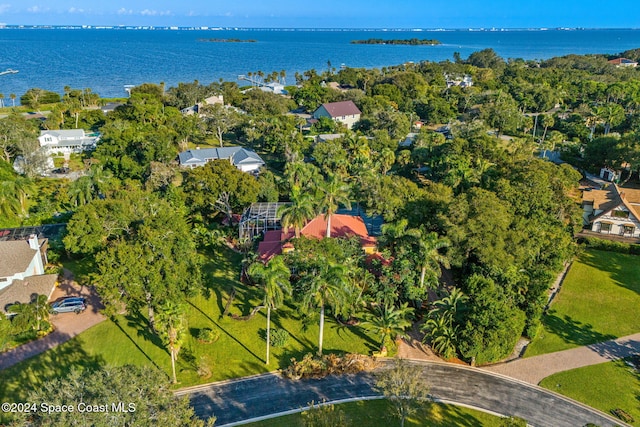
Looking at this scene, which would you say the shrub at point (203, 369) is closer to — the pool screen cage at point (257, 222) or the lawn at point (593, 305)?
the pool screen cage at point (257, 222)

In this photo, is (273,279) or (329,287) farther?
(329,287)

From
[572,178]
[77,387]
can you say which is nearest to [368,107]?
[572,178]

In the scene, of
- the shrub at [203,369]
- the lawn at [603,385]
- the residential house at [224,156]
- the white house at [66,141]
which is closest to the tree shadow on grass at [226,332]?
the shrub at [203,369]

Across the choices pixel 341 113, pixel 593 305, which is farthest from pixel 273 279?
pixel 341 113

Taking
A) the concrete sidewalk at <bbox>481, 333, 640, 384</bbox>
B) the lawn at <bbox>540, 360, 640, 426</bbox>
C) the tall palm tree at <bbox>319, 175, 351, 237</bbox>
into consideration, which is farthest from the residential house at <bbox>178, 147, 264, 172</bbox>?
the lawn at <bbox>540, 360, 640, 426</bbox>

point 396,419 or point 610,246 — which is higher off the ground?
point 610,246

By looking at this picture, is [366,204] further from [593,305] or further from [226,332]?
[593,305]

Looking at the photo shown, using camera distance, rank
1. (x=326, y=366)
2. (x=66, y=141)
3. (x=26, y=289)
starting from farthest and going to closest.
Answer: (x=66, y=141) → (x=26, y=289) → (x=326, y=366)
